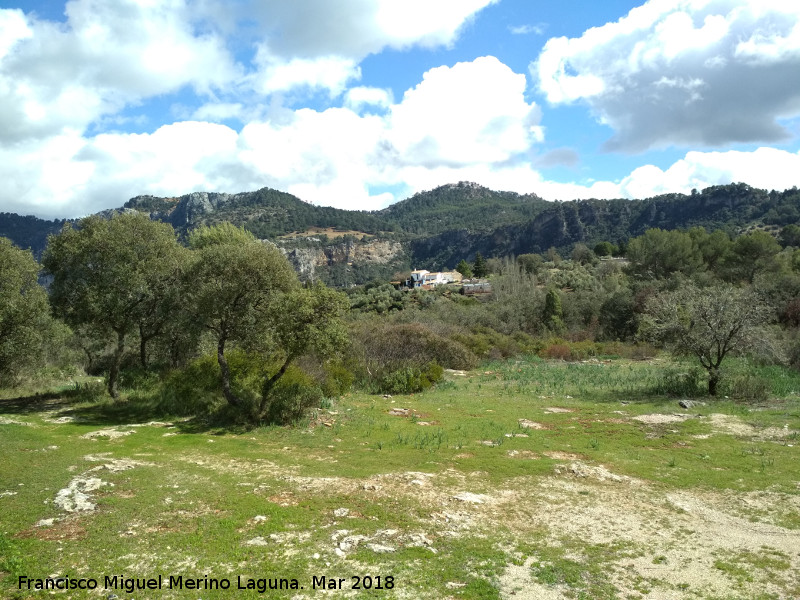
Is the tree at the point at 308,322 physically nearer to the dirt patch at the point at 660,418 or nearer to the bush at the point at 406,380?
the bush at the point at 406,380

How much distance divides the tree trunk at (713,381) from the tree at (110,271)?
23374mm

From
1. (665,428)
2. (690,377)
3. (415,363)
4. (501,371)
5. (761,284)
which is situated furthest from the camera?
(761,284)

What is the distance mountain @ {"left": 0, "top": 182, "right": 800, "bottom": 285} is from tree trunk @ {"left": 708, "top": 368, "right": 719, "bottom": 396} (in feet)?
313

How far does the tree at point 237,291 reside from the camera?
56.5 ft

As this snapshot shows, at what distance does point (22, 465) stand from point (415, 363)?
67.0 ft

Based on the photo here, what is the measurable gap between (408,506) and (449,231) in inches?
6950

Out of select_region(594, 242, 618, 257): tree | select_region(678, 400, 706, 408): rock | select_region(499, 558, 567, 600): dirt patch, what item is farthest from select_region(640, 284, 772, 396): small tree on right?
select_region(594, 242, 618, 257): tree

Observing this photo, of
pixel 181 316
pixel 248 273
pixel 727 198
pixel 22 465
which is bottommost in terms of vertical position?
pixel 22 465

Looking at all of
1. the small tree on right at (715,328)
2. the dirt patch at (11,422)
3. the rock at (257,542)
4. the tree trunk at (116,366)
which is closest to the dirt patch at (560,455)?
the rock at (257,542)

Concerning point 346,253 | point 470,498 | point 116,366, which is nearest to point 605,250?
point 346,253

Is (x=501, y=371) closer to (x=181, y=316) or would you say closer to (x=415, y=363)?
(x=415, y=363)

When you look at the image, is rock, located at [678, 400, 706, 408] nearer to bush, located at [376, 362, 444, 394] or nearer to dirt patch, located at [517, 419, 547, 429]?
dirt patch, located at [517, 419, 547, 429]

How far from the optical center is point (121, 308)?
1942cm

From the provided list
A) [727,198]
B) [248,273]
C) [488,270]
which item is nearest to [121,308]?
[248,273]
